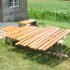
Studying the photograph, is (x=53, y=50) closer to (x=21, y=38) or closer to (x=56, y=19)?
(x=21, y=38)

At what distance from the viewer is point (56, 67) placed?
358 inches

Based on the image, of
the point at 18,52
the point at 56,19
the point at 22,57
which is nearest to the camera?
the point at 22,57

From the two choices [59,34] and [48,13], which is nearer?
[59,34]

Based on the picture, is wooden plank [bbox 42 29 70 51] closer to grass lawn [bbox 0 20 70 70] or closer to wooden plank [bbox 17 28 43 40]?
grass lawn [bbox 0 20 70 70]

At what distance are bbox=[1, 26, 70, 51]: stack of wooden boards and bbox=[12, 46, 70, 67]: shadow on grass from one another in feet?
1.76

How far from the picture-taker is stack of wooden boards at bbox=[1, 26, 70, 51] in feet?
32.3

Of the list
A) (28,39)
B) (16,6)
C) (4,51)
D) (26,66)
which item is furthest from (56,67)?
(16,6)

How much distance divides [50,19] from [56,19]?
56 cm

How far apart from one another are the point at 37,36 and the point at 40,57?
1.19m

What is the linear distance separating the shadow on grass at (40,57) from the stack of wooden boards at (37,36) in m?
0.54

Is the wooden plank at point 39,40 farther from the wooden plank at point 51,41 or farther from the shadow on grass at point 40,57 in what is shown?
the shadow on grass at point 40,57

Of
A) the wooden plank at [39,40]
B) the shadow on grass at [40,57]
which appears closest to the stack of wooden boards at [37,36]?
the wooden plank at [39,40]

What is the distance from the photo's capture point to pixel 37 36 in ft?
35.8

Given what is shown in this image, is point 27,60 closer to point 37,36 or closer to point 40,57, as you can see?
point 40,57
